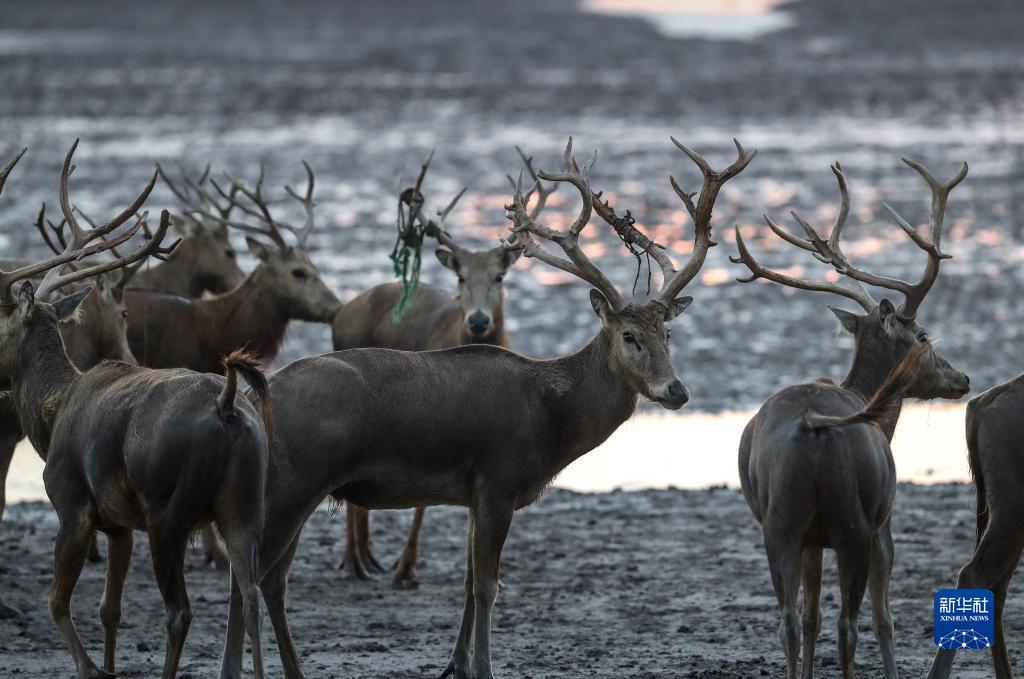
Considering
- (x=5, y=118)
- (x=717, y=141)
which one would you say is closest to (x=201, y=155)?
(x=5, y=118)

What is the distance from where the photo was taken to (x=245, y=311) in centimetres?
1482

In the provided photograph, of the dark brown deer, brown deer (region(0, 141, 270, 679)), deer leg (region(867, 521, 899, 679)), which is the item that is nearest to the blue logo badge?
deer leg (region(867, 521, 899, 679))

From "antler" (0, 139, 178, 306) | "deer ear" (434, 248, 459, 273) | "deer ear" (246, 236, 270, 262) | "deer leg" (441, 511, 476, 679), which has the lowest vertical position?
"deer leg" (441, 511, 476, 679)

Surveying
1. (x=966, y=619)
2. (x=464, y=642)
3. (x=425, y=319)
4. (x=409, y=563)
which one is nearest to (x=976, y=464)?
(x=966, y=619)

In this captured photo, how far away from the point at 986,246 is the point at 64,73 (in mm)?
28062

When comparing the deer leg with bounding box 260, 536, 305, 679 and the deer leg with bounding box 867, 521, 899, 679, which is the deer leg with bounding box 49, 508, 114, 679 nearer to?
the deer leg with bounding box 260, 536, 305, 679

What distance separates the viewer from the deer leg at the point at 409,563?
1203cm

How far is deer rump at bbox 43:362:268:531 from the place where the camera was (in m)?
8.59

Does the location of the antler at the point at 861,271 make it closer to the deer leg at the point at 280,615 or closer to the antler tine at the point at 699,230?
the antler tine at the point at 699,230

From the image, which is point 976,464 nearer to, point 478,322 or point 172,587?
point 172,587

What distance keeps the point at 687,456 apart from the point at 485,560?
5617 millimetres

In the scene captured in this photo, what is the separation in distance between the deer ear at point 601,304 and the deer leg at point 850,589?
206 cm

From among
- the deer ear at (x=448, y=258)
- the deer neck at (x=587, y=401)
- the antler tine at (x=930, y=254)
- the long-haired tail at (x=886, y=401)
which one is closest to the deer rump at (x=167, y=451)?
the deer neck at (x=587, y=401)

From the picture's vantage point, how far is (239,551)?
874 centimetres
